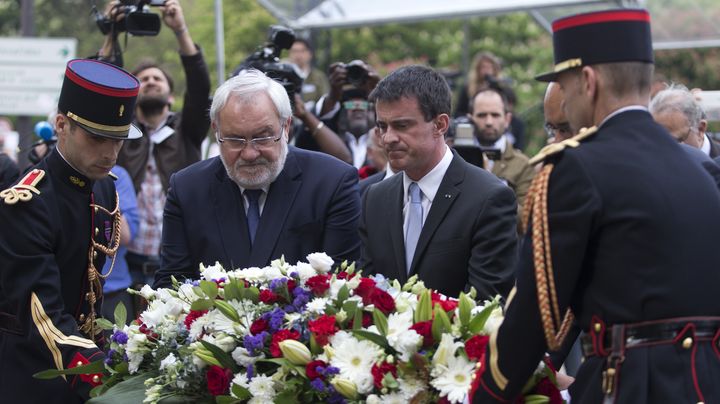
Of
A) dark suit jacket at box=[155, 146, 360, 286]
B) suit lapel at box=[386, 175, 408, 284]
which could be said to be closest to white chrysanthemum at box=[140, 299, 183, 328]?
dark suit jacket at box=[155, 146, 360, 286]

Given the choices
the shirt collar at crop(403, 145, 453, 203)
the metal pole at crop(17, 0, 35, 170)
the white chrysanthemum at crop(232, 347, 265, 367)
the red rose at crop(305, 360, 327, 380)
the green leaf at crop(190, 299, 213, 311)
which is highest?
the shirt collar at crop(403, 145, 453, 203)

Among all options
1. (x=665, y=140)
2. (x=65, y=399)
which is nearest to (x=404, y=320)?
(x=665, y=140)

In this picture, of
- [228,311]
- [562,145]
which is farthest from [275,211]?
[562,145]

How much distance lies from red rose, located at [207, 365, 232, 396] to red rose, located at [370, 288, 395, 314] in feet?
1.95

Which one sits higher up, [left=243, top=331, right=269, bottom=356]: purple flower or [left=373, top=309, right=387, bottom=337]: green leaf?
[left=373, top=309, right=387, bottom=337]: green leaf

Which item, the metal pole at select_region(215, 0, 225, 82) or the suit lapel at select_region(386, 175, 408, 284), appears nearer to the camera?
the suit lapel at select_region(386, 175, 408, 284)

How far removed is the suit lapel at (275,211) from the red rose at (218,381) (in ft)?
3.44

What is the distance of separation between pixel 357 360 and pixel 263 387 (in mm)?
363

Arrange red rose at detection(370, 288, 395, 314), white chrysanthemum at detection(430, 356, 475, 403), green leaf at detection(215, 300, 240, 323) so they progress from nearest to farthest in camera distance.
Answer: white chrysanthemum at detection(430, 356, 475, 403) < red rose at detection(370, 288, 395, 314) < green leaf at detection(215, 300, 240, 323)

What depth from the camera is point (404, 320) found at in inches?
148

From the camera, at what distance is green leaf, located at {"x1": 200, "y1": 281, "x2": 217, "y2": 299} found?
4102mm

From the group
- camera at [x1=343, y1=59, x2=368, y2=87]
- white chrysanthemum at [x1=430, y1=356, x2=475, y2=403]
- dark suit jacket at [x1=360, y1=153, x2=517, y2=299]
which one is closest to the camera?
white chrysanthemum at [x1=430, y1=356, x2=475, y2=403]

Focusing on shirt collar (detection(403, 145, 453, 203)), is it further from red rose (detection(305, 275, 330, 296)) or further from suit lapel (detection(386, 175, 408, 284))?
red rose (detection(305, 275, 330, 296))

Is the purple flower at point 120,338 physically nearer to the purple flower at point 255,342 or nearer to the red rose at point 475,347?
the purple flower at point 255,342
